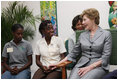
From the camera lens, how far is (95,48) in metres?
1.92

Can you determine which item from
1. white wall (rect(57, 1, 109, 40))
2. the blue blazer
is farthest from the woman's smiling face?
white wall (rect(57, 1, 109, 40))

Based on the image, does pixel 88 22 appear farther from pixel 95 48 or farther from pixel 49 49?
pixel 49 49

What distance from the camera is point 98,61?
1.88 metres

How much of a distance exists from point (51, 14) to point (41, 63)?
1903mm

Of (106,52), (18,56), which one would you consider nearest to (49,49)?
(18,56)

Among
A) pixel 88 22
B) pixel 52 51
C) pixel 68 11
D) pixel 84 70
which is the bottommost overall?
pixel 84 70

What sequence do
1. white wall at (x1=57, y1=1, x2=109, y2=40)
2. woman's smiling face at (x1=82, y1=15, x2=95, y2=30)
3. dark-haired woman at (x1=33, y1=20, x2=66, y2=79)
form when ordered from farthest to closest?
white wall at (x1=57, y1=1, x2=109, y2=40)
dark-haired woman at (x1=33, y1=20, x2=66, y2=79)
woman's smiling face at (x1=82, y1=15, x2=95, y2=30)

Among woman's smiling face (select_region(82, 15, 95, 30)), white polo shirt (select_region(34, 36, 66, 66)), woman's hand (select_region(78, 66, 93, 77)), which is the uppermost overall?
woman's smiling face (select_region(82, 15, 95, 30))

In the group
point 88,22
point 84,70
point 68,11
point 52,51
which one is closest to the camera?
point 84,70

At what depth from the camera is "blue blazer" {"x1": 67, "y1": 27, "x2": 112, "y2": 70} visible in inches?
73.2

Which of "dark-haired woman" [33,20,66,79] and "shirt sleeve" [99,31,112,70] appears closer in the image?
"shirt sleeve" [99,31,112,70]

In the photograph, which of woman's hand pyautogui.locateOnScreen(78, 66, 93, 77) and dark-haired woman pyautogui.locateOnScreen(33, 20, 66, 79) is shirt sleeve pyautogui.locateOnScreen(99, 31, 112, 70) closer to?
woman's hand pyautogui.locateOnScreen(78, 66, 93, 77)

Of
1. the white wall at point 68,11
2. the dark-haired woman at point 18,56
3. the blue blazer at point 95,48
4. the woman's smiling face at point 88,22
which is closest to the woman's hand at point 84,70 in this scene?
the blue blazer at point 95,48

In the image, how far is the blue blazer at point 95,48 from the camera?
186 centimetres
